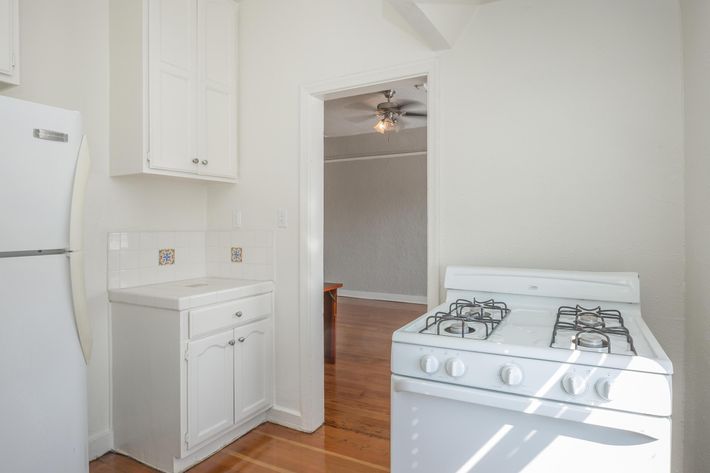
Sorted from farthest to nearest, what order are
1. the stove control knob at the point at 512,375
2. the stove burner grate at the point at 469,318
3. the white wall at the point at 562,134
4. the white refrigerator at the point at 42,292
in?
the white wall at the point at 562,134
the white refrigerator at the point at 42,292
the stove burner grate at the point at 469,318
the stove control knob at the point at 512,375

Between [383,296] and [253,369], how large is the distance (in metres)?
4.71

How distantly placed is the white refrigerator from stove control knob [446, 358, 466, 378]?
1482 mm

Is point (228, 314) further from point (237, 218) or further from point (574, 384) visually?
point (574, 384)

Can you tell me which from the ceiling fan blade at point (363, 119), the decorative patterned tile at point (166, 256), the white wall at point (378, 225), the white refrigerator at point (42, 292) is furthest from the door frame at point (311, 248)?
the white wall at point (378, 225)

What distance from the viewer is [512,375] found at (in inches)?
46.4

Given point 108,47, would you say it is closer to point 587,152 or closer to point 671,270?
point 587,152

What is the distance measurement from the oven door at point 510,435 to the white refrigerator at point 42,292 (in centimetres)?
131

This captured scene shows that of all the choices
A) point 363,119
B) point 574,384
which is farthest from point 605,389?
point 363,119

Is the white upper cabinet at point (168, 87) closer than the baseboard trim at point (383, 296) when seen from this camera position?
Yes

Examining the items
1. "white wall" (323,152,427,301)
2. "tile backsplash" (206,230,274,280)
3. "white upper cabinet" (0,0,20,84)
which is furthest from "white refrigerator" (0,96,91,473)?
"white wall" (323,152,427,301)

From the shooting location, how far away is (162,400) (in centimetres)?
215

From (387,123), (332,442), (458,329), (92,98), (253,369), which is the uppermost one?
(387,123)

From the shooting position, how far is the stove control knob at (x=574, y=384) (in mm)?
1107

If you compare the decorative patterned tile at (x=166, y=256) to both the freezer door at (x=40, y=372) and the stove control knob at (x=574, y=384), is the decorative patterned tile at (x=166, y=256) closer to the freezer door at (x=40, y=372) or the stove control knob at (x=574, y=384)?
the freezer door at (x=40, y=372)
